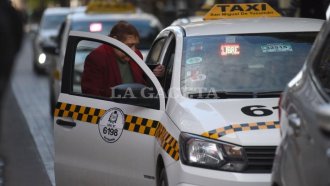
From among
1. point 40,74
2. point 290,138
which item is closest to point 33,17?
point 40,74

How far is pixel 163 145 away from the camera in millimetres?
7152

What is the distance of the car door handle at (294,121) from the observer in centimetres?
512

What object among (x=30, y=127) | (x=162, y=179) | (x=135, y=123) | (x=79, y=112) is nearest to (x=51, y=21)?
(x=30, y=127)

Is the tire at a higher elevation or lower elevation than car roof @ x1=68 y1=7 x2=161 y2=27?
higher

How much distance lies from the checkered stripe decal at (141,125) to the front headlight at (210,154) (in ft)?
2.06

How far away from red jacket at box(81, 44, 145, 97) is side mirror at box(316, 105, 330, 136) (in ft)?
13.3

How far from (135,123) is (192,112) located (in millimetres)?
Answer: 622

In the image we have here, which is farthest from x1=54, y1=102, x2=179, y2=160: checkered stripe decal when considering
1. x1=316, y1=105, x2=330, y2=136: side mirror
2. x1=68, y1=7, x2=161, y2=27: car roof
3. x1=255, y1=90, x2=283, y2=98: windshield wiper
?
x1=68, y1=7, x2=161, y2=27: car roof

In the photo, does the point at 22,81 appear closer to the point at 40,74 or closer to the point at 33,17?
the point at 40,74

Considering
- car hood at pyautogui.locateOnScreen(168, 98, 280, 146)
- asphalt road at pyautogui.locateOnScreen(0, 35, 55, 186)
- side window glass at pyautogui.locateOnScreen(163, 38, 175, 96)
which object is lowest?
asphalt road at pyautogui.locateOnScreen(0, 35, 55, 186)

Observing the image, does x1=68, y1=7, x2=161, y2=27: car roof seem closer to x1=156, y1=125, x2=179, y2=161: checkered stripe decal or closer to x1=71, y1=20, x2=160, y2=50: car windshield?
x1=71, y1=20, x2=160, y2=50: car windshield

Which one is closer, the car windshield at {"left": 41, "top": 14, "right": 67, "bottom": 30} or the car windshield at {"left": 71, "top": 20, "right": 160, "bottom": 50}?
the car windshield at {"left": 71, "top": 20, "right": 160, "bottom": 50}

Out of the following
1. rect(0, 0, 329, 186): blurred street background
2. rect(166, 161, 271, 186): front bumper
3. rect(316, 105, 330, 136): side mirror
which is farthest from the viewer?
rect(0, 0, 329, 186): blurred street background

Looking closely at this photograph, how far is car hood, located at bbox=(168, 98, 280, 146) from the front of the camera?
6703mm
